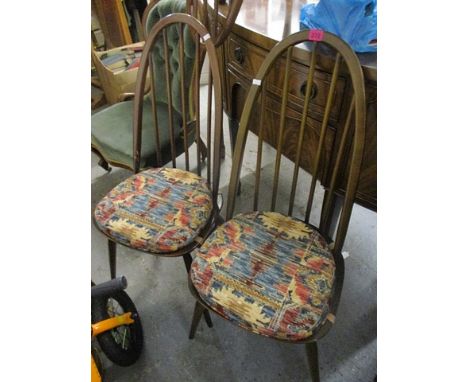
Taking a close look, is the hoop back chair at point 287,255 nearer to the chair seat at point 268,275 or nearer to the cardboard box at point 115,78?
the chair seat at point 268,275

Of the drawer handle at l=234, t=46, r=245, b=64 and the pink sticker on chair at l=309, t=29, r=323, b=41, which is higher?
the pink sticker on chair at l=309, t=29, r=323, b=41

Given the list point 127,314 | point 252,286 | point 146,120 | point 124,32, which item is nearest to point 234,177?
point 252,286

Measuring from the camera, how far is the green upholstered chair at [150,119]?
4.42 ft

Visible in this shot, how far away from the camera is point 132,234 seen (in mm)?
968

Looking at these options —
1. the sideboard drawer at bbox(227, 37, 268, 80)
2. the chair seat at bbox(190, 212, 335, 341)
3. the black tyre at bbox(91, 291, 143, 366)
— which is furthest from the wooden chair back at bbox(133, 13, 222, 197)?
the black tyre at bbox(91, 291, 143, 366)

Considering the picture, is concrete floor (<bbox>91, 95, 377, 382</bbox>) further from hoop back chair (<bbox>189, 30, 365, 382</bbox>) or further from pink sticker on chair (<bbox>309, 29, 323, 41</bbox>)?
pink sticker on chair (<bbox>309, 29, 323, 41</bbox>)

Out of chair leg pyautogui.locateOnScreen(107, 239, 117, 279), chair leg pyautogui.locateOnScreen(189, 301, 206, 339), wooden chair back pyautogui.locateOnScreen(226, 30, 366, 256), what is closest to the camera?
wooden chair back pyautogui.locateOnScreen(226, 30, 366, 256)

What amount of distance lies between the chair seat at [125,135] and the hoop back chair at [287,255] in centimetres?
57

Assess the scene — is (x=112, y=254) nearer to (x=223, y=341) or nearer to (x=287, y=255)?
(x=223, y=341)

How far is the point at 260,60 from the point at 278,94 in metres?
0.12

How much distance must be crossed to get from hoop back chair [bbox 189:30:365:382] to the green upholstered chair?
54 centimetres

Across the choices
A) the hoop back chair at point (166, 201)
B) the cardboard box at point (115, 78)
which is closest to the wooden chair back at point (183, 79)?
the hoop back chair at point (166, 201)

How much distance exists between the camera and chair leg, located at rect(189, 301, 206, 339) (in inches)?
41.5

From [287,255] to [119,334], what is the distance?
2.23ft
